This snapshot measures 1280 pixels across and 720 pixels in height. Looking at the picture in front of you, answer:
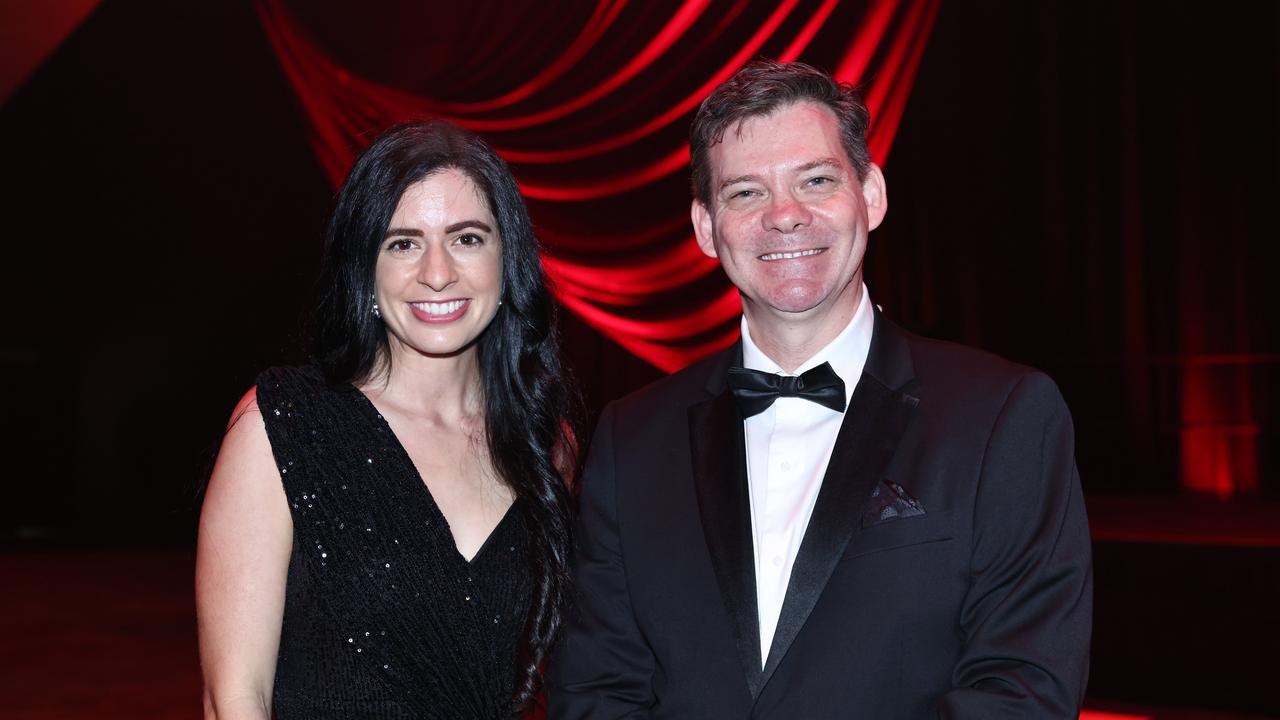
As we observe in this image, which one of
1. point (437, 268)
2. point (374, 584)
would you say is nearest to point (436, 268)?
point (437, 268)

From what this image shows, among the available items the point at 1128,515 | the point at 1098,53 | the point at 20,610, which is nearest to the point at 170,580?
the point at 20,610

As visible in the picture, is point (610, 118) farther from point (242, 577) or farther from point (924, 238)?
point (924, 238)

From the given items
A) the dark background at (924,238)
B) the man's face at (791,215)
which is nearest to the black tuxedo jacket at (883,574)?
the man's face at (791,215)

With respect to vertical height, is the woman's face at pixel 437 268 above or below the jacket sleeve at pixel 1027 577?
above

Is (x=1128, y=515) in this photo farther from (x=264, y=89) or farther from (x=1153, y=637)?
(x=264, y=89)

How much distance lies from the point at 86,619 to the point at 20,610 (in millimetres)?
576

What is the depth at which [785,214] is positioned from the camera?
5.56 feet

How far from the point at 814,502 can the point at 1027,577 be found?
0.30 m

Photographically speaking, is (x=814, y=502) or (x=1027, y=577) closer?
(x=1027, y=577)

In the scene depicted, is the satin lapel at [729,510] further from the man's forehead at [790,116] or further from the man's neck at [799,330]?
the man's forehead at [790,116]

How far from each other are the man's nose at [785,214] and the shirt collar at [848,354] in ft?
0.48

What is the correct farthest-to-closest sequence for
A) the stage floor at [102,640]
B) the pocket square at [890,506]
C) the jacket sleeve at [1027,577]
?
1. the stage floor at [102,640]
2. the pocket square at [890,506]
3. the jacket sleeve at [1027,577]

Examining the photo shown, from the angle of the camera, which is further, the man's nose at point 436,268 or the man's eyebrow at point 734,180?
the man's nose at point 436,268

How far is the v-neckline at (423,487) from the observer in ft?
6.81
